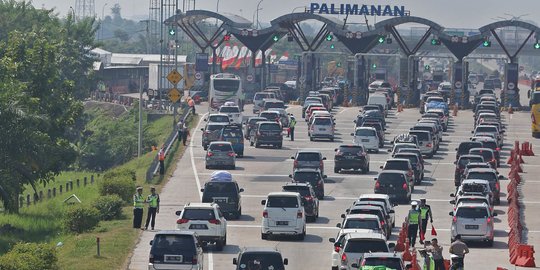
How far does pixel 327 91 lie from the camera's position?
402ft

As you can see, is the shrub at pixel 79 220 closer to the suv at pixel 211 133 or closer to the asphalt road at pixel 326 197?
the asphalt road at pixel 326 197

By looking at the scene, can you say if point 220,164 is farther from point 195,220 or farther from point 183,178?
point 195,220

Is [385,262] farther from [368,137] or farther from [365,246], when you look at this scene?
[368,137]

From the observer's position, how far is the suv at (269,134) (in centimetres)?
8219

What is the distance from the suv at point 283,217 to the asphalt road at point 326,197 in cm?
37

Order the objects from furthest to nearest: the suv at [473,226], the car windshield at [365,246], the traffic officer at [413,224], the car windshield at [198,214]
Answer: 1. the suv at [473,226]
2. the traffic officer at [413,224]
3. the car windshield at [198,214]
4. the car windshield at [365,246]

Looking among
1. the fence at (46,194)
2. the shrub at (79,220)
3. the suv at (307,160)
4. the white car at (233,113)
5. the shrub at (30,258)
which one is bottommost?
the fence at (46,194)

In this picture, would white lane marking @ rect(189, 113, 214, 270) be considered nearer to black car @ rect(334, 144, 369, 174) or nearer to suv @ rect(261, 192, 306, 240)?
suv @ rect(261, 192, 306, 240)

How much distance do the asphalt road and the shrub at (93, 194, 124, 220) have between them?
158 centimetres

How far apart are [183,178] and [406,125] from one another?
3976cm

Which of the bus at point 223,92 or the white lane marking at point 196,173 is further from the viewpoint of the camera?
the bus at point 223,92

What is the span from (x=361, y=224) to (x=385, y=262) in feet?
30.7

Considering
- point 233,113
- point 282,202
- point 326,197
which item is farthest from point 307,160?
point 233,113

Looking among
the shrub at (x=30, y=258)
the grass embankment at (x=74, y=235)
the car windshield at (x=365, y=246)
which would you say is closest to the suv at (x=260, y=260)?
the car windshield at (x=365, y=246)
